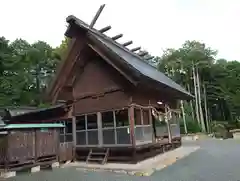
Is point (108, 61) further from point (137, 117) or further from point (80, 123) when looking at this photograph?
point (80, 123)

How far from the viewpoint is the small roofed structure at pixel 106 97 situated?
11.2 metres

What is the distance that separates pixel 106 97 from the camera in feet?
39.9

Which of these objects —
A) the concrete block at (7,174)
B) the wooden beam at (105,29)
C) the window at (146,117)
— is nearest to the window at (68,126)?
the window at (146,117)

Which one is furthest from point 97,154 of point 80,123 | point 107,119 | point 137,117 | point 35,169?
point 35,169

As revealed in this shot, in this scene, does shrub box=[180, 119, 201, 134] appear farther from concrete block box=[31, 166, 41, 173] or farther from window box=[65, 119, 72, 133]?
concrete block box=[31, 166, 41, 173]

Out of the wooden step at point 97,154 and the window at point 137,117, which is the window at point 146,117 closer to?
the window at point 137,117

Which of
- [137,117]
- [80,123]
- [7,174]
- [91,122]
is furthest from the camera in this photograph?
[80,123]

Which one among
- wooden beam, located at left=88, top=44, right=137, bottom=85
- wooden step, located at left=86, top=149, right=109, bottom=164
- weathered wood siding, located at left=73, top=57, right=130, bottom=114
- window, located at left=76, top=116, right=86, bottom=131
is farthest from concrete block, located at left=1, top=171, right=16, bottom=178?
wooden beam, located at left=88, top=44, right=137, bottom=85

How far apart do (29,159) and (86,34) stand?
19.6 feet

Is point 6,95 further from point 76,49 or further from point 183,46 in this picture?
point 183,46

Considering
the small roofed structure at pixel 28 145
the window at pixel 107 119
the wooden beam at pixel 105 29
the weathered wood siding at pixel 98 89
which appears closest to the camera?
the small roofed structure at pixel 28 145

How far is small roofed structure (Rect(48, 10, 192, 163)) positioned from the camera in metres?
11.2

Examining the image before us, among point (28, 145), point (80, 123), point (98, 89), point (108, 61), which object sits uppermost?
point (108, 61)

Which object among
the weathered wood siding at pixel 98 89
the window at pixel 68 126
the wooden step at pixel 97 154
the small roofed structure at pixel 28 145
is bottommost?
the wooden step at pixel 97 154
